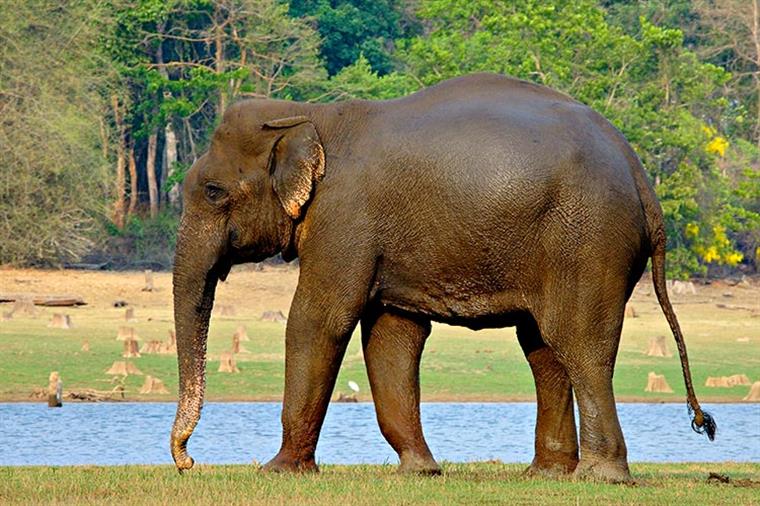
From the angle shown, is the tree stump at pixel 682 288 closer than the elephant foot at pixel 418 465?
No

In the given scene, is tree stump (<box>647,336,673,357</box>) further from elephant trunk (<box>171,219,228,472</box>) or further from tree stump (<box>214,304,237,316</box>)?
elephant trunk (<box>171,219,228,472</box>)

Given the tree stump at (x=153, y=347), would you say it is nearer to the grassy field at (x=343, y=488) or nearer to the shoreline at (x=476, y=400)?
the shoreline at (x=476, y=400)

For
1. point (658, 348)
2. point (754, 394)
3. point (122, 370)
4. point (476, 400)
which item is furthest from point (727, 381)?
point (122, 370)

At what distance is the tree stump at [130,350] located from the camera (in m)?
30.2

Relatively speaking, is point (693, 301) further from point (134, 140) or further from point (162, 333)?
point (134, 140)

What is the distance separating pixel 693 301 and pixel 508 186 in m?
31.1

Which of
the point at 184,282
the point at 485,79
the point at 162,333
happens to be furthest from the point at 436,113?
the point at 162,333

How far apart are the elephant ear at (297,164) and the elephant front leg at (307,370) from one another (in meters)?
0.71

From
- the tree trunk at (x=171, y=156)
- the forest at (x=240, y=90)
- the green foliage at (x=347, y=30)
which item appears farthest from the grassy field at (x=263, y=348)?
the green foliage at (x=347, y=30)

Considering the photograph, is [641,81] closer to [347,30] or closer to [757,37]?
[757,37]

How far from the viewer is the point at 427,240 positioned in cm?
1396

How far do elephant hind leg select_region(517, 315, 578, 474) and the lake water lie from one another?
6495 millimetres

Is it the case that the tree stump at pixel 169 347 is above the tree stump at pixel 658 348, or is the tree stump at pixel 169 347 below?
above

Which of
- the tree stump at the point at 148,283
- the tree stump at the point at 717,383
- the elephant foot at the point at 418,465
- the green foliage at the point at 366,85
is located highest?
the elephant foot at the point at 418,465
